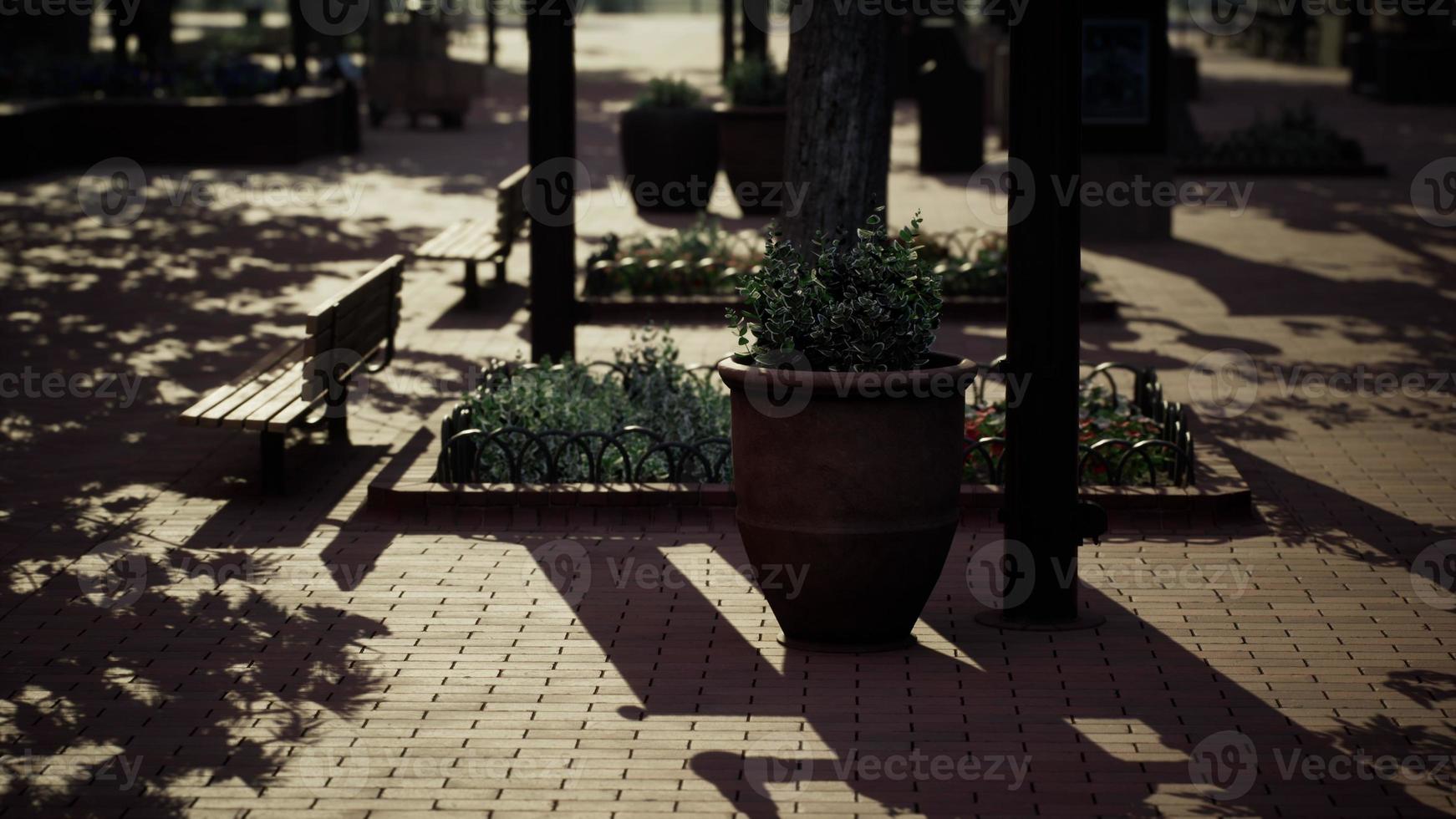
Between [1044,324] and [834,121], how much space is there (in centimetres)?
395

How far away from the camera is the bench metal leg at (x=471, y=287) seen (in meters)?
14.1

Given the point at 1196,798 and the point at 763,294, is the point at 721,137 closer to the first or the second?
the point at 763,294

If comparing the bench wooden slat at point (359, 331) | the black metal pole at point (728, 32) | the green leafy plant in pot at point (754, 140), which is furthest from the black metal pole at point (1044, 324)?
the black metal pole at point (728, 32)

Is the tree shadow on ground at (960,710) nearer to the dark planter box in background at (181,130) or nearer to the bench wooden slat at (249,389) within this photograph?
the bench wooden slat at (249,389)

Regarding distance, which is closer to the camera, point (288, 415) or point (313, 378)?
point (288, 415)

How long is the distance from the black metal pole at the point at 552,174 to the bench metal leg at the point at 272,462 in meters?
1.85

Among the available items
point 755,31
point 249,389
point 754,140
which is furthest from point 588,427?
point 755,31

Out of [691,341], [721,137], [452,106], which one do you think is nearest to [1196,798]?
[691,341]

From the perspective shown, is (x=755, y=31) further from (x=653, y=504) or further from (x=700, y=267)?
(x=653, y=504)

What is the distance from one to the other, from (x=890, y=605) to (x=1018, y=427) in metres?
0.87

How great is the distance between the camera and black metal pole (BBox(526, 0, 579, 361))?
1006 cm

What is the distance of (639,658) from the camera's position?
6.61 metres

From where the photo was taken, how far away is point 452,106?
98.5 feet

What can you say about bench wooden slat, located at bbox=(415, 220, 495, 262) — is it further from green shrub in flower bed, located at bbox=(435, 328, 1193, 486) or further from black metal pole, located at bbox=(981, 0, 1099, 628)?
black metal pole, located at bbox=(981, 0, 1099, 628)
